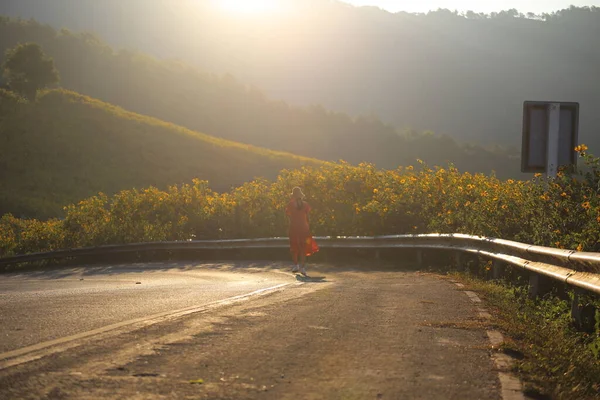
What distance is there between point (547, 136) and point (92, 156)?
74311mm

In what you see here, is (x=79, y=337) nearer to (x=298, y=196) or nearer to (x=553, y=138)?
(x=553, y=138)

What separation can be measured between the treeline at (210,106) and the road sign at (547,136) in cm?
11340

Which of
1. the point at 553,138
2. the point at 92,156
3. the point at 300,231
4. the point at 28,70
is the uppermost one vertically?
the point at 28,70

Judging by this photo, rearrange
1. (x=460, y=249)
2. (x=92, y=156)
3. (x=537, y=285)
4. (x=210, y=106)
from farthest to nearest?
(x=210, y=106) < (x=92, y=156) < (x=460, y=249) < (x=537, y=285)

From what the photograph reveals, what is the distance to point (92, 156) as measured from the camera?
84250 mm

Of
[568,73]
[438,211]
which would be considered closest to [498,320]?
[438,211]

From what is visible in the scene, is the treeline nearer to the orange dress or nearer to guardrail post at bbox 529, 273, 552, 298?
the orange dress

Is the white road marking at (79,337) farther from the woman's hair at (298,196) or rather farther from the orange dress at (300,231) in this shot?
the orange dress at (300,231)

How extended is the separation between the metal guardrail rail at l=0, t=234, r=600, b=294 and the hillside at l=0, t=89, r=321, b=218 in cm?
3644

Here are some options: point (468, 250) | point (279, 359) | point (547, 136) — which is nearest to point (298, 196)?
point (468, 250)

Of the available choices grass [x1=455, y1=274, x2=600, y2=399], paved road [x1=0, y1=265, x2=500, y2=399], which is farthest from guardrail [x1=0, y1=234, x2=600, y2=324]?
paved road [x1=0, y1=265, x2=500, y2=399]

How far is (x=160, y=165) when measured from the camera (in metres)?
85.4

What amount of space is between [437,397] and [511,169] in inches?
3494

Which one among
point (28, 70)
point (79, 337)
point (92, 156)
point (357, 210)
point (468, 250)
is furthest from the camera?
point (28, 70)
